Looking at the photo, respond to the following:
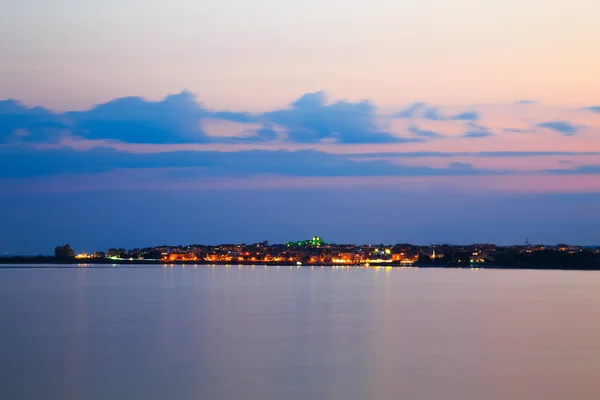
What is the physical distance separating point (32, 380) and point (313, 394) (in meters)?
6.36

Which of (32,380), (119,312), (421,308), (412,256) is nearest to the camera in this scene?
(32,380)

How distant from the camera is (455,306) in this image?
41656 millimetres

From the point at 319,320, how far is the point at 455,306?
11071 millimetres

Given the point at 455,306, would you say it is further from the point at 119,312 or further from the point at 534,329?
the point at 119,312

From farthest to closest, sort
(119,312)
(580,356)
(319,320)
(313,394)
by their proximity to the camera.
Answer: (119,312) < (319,320) < (580,356) < (313,394)

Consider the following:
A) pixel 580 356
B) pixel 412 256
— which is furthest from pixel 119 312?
pixel 412 256

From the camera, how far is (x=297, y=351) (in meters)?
23.7

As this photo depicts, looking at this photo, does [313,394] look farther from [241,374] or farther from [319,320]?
[319,320]

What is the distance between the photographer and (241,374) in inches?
773

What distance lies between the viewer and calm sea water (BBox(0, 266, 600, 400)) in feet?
58.6

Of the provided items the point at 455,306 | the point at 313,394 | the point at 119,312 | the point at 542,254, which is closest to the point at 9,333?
the point at 119,312

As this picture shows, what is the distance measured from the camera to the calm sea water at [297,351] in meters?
17.9

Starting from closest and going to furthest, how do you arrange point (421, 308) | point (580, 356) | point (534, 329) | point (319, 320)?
point (580, 356) → point (534, 329) → point (319, 320) → point (421, 308)

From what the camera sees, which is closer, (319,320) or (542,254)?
(319,320)
